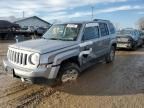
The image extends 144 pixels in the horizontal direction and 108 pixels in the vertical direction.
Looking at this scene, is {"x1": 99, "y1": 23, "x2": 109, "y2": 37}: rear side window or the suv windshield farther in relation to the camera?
{"x1": 99, "y1": 23, "x2": 109, "y2": 37}: rear side window

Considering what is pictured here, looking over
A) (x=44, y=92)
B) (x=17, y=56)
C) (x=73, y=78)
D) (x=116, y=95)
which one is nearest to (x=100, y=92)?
(x=116, y=95)

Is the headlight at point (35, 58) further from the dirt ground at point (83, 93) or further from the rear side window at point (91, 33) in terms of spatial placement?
the rear side window at point (91, 33)

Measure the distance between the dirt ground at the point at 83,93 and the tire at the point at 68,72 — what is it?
0.25 m

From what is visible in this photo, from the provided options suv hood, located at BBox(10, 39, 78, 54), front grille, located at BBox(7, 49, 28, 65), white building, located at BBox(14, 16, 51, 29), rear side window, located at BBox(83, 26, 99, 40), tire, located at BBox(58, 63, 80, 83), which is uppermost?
white building, located at BBox(14, 16, 51, 29)

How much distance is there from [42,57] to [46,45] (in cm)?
59

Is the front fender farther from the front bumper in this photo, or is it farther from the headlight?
the headlight

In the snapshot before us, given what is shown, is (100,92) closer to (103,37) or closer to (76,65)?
(76,65)

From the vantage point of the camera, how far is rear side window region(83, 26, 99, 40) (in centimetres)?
712

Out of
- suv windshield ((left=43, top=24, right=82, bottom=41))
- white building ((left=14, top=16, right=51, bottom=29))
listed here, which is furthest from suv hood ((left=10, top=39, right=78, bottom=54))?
white building ((left=14, top=16, right=51, bottom=29))

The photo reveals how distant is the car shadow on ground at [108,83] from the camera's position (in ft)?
20.3

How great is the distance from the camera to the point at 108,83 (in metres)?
6.94

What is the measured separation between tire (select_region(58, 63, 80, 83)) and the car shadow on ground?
0.78 ft

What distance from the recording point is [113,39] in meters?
9.69

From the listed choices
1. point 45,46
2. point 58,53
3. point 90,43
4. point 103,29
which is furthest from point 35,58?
point 103,29
